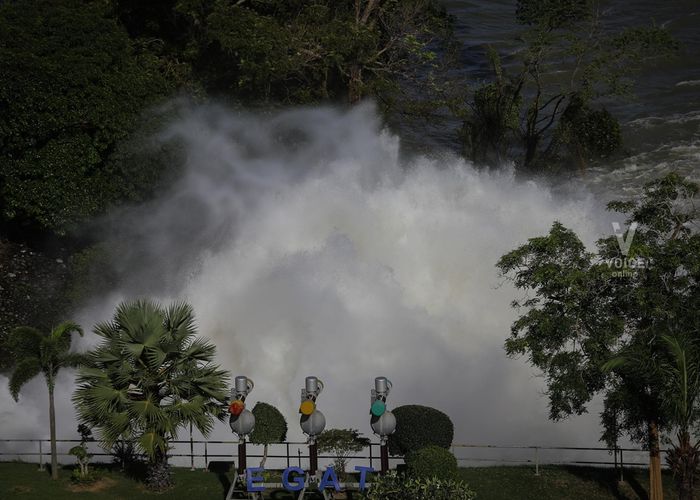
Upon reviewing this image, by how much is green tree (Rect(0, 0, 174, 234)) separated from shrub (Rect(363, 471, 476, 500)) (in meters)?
21.4

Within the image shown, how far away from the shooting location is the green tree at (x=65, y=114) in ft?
132

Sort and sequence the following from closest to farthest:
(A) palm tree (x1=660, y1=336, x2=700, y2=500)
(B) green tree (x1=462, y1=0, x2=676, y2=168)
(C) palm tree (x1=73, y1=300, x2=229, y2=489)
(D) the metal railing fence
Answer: (A) palm tree (x1=660, y1=336, x2=700, y2=500), (C) palm tree (x1=73, y1=300, x2=229, y2=489), (D) the metal railing fence, (B) green tree (x1=462, y1=0, x2=676, y2=168)

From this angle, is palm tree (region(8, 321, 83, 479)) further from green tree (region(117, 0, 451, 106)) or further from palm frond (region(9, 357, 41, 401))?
green tree (region(117, 0, 451, 106))

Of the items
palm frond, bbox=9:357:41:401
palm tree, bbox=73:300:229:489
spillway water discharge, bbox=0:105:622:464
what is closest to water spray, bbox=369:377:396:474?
palm tree, bbox=73:300:229:489

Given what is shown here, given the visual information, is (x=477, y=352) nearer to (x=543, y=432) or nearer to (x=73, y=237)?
(x=543, y=432)

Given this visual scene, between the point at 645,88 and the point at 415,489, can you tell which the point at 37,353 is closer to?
the point at 415,489

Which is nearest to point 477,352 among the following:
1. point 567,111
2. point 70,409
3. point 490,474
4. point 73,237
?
point 490,474

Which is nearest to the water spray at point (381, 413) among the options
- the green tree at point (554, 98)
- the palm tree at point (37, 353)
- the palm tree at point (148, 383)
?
the palm tree at point (148, 383)

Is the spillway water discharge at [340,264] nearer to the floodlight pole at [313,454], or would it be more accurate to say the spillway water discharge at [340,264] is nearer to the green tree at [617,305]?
the green tree at [617,305]

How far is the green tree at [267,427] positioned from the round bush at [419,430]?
2668 mm

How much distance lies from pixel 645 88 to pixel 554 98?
58.4 feet

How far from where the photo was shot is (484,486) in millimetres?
26031

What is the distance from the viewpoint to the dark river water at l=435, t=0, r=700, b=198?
56562 mm

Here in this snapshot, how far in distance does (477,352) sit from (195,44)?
19.0m
